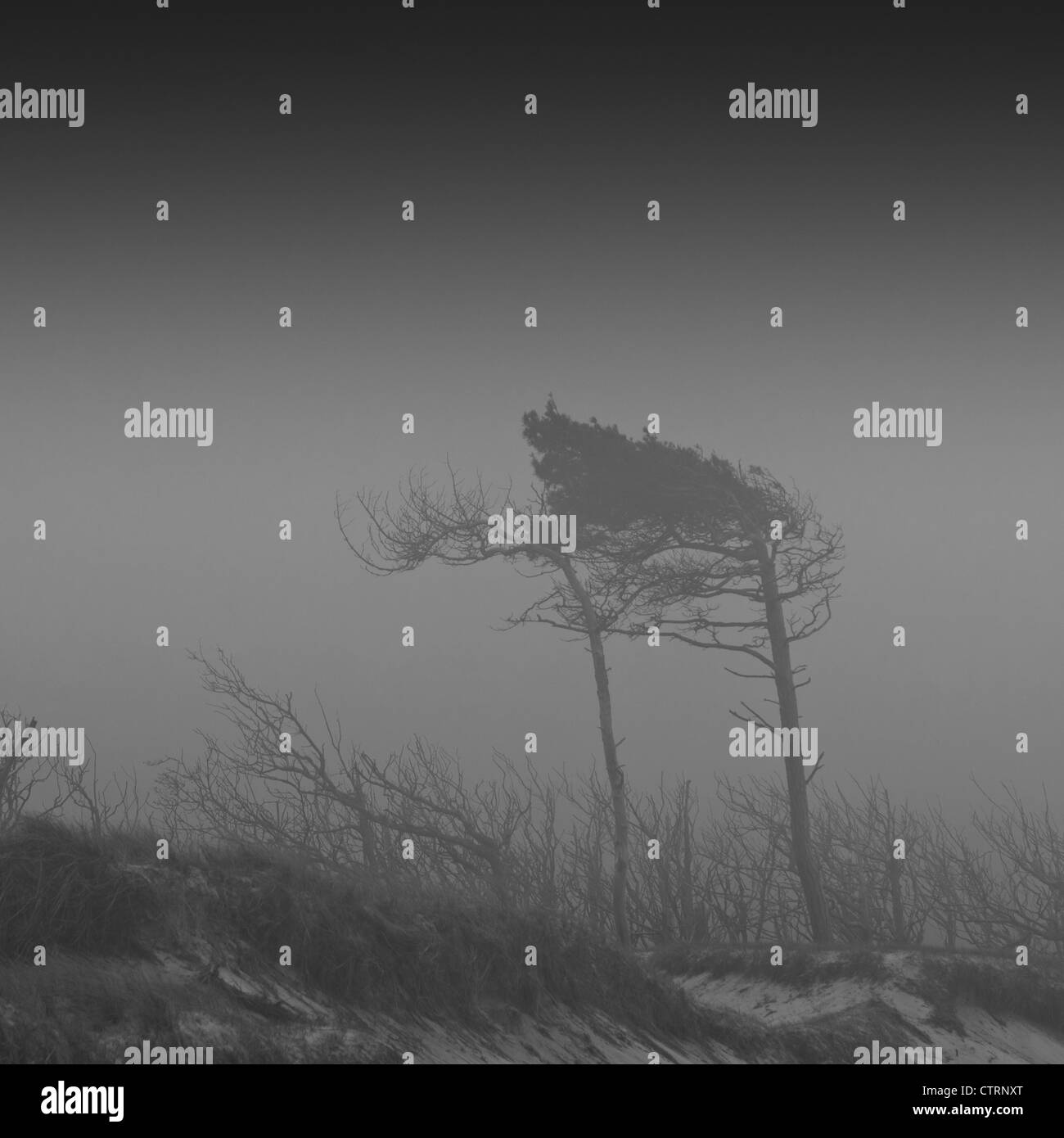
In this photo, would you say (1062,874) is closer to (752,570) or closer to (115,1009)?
(752,570)

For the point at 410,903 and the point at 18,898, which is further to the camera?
the point at 410,903

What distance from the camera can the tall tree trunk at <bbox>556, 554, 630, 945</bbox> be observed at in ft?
84.4

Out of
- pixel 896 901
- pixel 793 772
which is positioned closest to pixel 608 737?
pixel 793 772

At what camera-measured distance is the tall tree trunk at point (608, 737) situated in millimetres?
25719

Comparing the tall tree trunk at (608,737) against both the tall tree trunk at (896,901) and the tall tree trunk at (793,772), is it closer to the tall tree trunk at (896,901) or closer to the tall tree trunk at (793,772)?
the tall tree trunk at (793,772)

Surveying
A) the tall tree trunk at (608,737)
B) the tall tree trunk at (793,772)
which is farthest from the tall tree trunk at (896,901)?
the tall tree trunk at (608,737)

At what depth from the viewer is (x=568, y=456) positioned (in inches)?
1148

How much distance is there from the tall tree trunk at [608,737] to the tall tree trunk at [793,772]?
13.4 feet

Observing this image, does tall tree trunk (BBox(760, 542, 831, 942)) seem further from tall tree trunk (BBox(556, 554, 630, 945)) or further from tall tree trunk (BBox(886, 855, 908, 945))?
tall tree trunk (BBox(886, 855, 908, 945))

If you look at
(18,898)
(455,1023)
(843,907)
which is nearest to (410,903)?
(455,1023)

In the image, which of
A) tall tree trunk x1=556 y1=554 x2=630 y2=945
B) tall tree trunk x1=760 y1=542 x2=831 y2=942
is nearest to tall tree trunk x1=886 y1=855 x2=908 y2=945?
tall tree trunk x1=760 y1=542 x2=831 y2=942

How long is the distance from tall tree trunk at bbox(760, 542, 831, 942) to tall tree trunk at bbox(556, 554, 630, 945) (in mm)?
4091

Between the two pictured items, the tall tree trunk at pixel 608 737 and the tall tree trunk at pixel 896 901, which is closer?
the tall tree trunk at pixel 608 737
